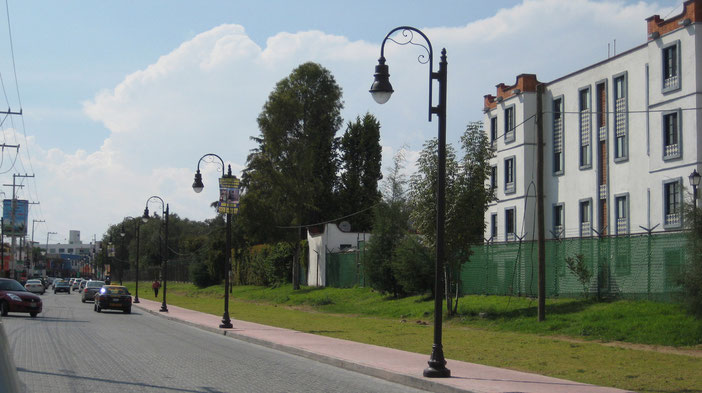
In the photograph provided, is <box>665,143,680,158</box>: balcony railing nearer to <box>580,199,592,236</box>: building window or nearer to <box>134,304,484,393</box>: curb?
<box>580,199,592,236</box>: building window

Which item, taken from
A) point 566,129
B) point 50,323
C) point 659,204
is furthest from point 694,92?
point 50,323

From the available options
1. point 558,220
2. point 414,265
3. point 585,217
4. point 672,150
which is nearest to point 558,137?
point 558,220

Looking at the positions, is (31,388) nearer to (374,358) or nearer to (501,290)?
(374,358)

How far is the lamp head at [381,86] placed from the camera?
48.6ft

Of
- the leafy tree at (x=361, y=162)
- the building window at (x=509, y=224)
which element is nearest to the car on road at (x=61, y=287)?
the leafy tree at (x=361, y=162)

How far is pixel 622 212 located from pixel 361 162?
3891 centimetres

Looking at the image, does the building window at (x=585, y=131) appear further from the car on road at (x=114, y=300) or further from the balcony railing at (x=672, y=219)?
the car on road at (x=114, y=300)

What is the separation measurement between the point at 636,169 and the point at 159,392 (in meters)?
33.6

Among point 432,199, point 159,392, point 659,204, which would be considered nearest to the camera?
point 159,392

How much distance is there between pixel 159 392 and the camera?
450 inches

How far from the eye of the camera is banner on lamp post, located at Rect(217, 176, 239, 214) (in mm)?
30250

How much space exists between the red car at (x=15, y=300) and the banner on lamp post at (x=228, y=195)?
9.30m

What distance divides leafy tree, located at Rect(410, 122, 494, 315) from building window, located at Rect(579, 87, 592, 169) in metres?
14.9

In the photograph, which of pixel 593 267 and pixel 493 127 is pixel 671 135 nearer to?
pixel 593 267
